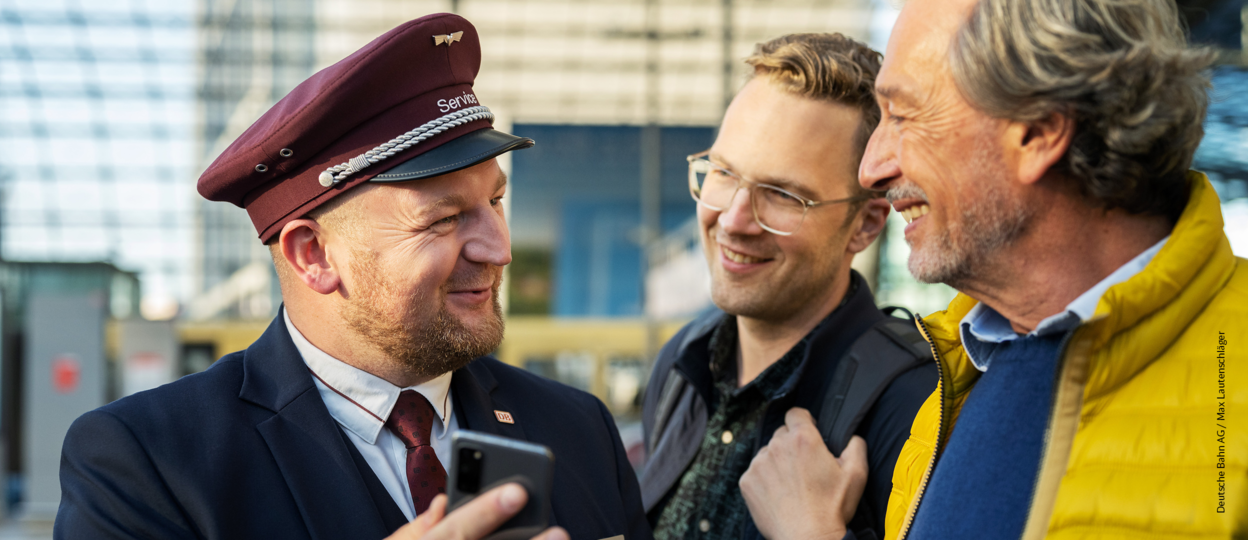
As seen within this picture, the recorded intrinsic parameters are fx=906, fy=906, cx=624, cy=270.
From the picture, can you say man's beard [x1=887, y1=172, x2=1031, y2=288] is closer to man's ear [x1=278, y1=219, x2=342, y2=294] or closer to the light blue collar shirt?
the light blue collar shirt

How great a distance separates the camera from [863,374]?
6.82ft

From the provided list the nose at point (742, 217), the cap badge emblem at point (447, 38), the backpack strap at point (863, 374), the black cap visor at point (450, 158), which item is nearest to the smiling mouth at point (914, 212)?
the backpack strap at point (863, 374)

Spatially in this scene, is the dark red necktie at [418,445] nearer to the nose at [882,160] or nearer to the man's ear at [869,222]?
the nose at [882,160]

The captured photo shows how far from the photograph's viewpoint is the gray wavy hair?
136cm

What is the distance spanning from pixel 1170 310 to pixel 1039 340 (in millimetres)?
218

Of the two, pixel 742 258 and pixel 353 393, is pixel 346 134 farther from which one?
pixel 742 258

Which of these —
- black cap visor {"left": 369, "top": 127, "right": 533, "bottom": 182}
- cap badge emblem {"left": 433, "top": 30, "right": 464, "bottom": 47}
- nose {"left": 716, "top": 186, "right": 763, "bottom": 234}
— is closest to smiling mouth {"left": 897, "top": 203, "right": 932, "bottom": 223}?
nose {"left": 716, "top": 186, "right": 763, "bottom": 234}

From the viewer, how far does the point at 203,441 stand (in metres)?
1.58

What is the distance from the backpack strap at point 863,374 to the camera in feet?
6.61

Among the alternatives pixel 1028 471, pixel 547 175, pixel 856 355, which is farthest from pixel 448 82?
pixel 547 175

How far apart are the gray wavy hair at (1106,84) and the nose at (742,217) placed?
2.82 feet

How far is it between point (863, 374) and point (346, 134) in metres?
1.24

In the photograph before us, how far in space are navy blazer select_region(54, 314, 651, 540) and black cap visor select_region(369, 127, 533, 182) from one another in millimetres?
412

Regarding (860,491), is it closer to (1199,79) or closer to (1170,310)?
(1170,310)
